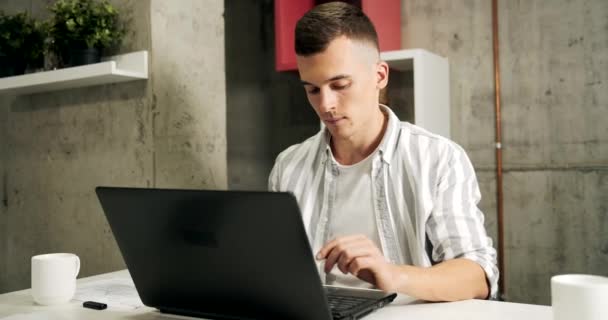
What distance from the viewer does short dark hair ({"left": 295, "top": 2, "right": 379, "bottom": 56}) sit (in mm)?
1422

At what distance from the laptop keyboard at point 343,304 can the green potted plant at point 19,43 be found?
231cm

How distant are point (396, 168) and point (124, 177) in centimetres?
150

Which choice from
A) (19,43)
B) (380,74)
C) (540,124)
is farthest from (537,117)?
(19,43)

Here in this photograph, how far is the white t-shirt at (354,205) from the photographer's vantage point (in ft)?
4.95

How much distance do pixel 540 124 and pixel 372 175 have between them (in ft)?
4.60

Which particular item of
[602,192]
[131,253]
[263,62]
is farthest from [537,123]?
[131,253]

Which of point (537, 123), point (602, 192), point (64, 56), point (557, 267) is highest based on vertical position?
point (64, 56)

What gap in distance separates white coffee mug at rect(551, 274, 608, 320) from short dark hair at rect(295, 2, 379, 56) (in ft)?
2.71

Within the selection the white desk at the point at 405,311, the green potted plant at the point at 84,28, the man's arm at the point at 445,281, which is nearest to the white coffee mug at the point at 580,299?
the white desk at the point at 405,311

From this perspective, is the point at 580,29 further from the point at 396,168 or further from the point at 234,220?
the point at 234,220

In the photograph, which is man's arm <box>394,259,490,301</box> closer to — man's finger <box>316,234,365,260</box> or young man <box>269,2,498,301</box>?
young man <box>269,2,498,301</box>

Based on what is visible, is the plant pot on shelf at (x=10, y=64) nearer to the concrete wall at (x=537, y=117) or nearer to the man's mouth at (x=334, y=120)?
the concrete wall at (x=537, y=117)

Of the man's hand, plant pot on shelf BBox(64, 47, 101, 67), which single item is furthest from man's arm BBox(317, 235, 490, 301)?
plant pot on shelf BBox(64, 47, 101, 67)

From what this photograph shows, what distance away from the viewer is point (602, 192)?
2.45m
